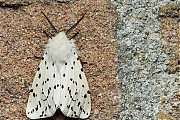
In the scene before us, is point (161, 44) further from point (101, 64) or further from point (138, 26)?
point (101, 64)

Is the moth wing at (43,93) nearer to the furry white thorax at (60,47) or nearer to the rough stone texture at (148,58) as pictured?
the furry white thorax at (60,47)

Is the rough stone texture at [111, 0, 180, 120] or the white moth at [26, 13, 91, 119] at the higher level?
the rough stone texture at [111, 0, 180, 120]

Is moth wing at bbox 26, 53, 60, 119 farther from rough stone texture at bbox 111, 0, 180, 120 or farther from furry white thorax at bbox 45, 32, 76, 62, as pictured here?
rough stone texture at bbox 111, 0, 180, 120

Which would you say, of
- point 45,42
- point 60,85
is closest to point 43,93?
point 60,85

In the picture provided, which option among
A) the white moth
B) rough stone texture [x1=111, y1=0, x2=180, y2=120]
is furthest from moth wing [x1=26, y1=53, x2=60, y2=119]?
rough stone texture [x1=111, y1=0, x2=180, y2=120]

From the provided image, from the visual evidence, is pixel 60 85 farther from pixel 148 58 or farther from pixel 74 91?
pixel 148 58

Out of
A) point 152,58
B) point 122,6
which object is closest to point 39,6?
point 122,6

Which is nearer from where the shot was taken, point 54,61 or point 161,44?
point 161,44
